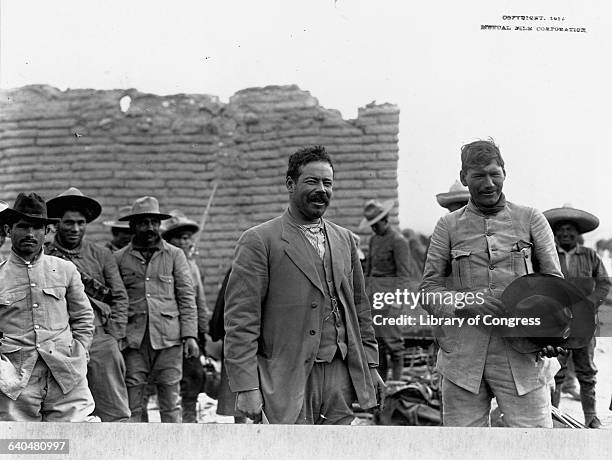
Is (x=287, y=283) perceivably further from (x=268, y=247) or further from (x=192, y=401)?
(x=192, y=401)

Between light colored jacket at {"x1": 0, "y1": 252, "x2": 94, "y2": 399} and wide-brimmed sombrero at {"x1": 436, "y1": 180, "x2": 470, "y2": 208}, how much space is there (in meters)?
1.88

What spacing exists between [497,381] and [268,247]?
1156mm

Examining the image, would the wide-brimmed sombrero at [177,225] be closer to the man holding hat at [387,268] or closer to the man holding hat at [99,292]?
the man holding hat at [99,292]

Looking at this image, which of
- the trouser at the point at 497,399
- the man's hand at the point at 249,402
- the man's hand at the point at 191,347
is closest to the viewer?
the man's hand at the point at 249,402

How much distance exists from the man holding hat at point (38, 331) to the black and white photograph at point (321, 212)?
10 mm

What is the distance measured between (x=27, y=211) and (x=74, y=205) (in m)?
0.38

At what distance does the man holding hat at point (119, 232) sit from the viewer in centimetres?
504

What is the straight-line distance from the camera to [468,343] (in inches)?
156

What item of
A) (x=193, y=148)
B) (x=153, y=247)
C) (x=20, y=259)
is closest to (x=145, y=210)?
(x=153, y=247)

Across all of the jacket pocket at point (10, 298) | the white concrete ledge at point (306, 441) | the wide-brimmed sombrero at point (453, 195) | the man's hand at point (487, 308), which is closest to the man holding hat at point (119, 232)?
the jacket pocket at point (10, 298)

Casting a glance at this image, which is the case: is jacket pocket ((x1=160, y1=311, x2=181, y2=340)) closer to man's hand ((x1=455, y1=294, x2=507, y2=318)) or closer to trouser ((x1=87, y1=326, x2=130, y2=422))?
trouser ((x1=87, y1=326, x2=130, y2=422))

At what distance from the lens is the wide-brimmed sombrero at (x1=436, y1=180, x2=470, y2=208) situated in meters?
4.25

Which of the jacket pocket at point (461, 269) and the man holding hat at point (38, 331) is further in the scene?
the man holding hat at point (38, 331)

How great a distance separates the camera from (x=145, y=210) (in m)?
5.04
